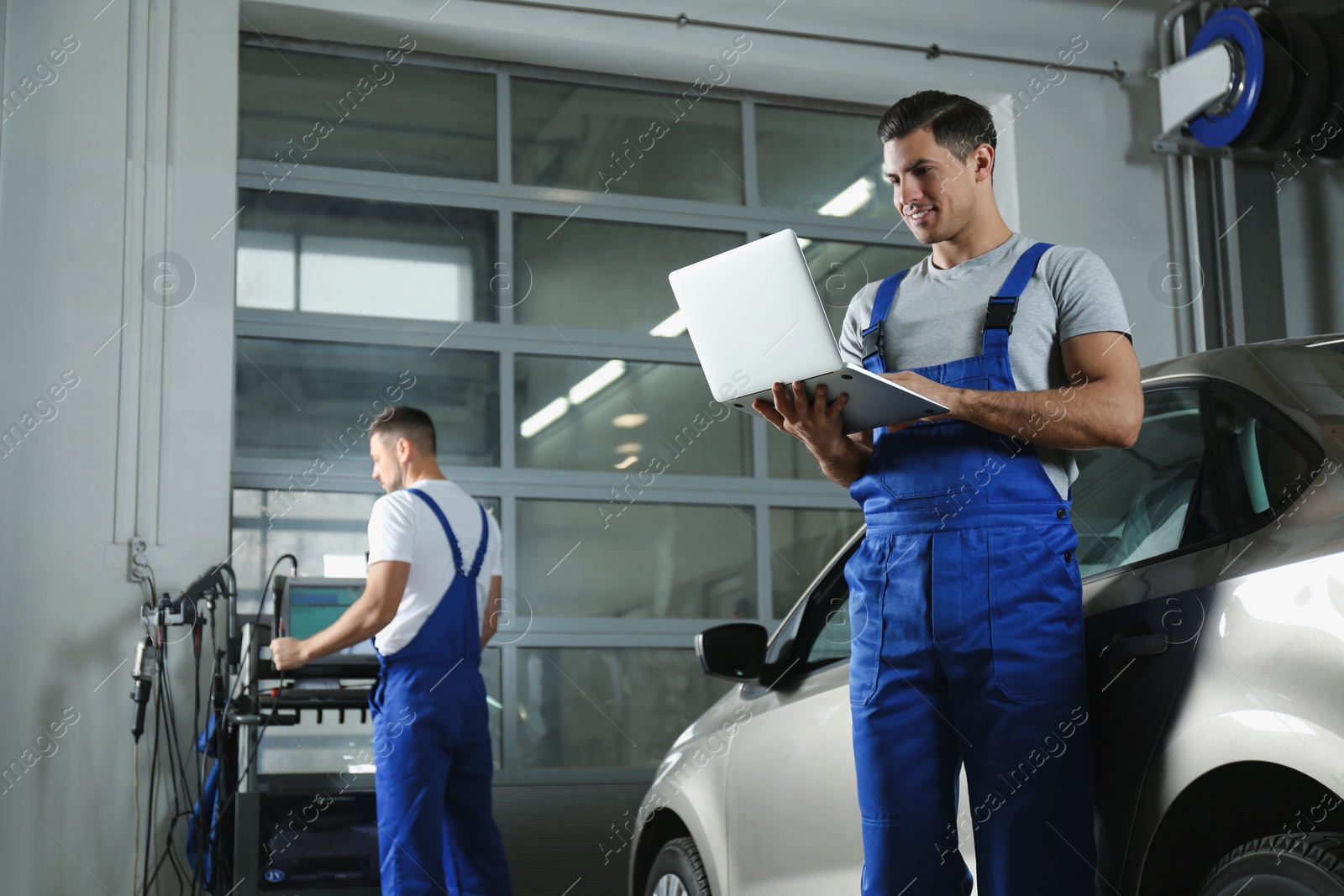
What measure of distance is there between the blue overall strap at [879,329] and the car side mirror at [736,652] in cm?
88

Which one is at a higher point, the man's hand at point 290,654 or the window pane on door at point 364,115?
the window pane on door at point 364,115

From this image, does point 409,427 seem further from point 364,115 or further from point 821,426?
point 364,115

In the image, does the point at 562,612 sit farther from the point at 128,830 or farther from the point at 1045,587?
the point at 1045,587

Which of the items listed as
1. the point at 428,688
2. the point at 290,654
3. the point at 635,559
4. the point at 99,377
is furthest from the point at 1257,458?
the point at 99,377

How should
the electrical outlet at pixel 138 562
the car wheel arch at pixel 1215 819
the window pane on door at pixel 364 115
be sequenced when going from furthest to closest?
the window pane on door at pixel 364 115
the electrical outlet at pixel 138 562
the car wheel arch at pixel 1215 819

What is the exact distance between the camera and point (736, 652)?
2834 mm

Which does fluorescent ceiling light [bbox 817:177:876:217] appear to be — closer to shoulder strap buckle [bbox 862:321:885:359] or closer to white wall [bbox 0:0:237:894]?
white wall [bbox 0:0:237:894]

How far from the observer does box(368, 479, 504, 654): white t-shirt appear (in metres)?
3.88

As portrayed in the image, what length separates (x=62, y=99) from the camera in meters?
5.50

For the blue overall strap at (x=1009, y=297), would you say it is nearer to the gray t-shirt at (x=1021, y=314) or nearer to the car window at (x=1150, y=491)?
the gray t-shirt at (x=1021, y=314)

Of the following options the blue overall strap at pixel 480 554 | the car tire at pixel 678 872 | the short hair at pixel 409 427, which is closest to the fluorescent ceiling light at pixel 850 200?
the short hair at pixel 409 427

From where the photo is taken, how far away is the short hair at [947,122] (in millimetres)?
2072

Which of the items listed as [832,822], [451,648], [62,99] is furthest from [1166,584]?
[62,99]

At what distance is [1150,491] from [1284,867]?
75cm
